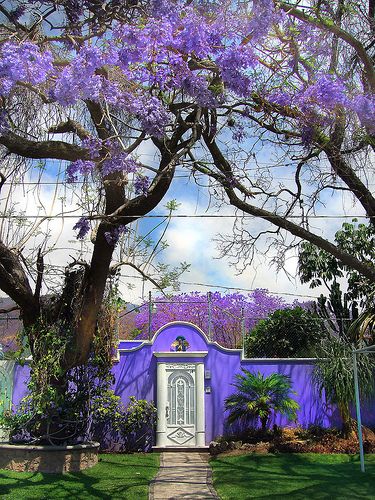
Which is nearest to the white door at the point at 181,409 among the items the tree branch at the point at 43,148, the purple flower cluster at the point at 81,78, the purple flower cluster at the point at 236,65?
the tree branch at the point at 43,148

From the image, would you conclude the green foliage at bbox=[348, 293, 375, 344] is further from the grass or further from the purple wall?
the grass

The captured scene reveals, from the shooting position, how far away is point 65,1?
8391 mm

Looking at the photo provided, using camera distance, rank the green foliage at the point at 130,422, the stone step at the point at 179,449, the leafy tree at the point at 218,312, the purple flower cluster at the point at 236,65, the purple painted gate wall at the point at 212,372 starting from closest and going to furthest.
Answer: the purple flower cluster at the point at 236,65 → the green foliage at the point at 130,422 → the stone step at the point at 179,449 → the purple painted gate wall at the point at 212,372 → the leafy tree at the point at 218,312

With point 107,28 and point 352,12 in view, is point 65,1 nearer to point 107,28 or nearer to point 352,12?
point 107,28

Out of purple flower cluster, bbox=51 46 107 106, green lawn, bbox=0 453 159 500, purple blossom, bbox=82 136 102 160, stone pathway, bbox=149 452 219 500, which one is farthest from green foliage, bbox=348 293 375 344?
purple flower cluster, bbox=51 46 107 106

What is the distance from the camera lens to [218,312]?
23.9 meters

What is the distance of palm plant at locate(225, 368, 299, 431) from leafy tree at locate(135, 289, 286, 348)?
7.73m

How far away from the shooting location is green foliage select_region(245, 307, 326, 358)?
16.5 m

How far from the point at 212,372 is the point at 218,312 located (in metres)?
8.96

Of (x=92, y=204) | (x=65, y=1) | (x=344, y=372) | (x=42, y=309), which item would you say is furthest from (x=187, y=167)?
(x=344, y=372)

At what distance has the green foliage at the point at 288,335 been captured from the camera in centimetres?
1655

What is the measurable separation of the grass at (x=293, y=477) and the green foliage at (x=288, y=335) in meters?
4.24

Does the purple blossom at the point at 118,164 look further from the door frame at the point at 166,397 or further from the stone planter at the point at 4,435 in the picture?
the door frame at the point at 166,397

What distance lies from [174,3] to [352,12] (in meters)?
2.87
